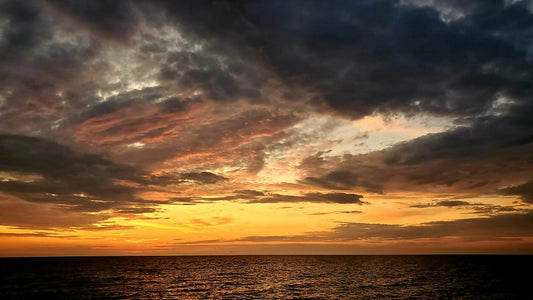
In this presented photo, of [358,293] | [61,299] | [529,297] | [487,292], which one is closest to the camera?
[61,299]

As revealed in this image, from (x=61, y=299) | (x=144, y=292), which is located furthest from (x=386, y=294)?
(x=61, y=299)

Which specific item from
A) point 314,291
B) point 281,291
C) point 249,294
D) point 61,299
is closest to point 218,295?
point 249,294

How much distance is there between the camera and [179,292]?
6744cm

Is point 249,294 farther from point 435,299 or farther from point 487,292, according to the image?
point 487,292

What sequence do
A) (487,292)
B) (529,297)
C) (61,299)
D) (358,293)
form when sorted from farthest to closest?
(487,292)
(358,293)
(529,297)
(61,299)

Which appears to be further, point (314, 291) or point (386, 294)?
point (314, 291)

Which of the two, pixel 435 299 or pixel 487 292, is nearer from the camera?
pixel 435 299

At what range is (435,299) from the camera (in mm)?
58562

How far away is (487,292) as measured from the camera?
2682 inches

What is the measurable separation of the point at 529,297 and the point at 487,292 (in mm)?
8623

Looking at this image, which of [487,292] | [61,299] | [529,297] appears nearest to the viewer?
[61,299]

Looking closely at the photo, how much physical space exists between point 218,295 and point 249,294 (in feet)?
17.8

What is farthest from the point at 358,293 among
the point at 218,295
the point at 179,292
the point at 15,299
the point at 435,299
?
the point at 15,299

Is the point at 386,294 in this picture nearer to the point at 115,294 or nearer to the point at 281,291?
the point at 281,291
